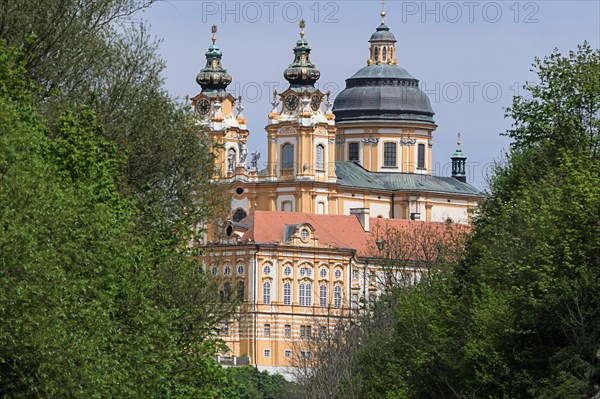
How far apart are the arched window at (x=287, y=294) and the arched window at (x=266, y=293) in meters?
1.22

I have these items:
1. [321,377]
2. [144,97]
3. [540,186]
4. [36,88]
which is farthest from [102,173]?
[321,377]

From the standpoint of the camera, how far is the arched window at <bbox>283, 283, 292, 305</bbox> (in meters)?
193

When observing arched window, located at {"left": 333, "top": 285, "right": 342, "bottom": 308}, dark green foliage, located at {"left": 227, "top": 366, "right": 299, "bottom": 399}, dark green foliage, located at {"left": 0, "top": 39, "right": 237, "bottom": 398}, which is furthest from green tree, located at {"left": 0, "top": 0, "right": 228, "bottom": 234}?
arched window, located at {"left": 333, "top": 285, "right": 342, "bottom": 308}

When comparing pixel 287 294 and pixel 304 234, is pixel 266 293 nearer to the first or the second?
pixel 287 294

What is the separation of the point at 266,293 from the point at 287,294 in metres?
1.73

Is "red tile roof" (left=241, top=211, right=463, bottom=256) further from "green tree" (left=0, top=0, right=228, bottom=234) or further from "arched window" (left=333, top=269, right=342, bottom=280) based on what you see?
"green tree" (left=0, top=0, right=228, bottom=234)

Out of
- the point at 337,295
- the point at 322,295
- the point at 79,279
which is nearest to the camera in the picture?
the point at 79,279

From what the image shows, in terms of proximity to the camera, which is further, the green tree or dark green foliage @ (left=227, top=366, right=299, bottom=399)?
dark green foliage @ (left=227, top=366, right=299, bottom=399)

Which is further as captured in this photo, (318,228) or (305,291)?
(318,228)

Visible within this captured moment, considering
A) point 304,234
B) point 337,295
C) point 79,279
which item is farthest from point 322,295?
point 79,279

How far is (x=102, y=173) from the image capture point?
4866cm

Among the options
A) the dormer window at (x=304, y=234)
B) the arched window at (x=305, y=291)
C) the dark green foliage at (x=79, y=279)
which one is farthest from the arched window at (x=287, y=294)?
the dark green foliage at (x=79, y=279)

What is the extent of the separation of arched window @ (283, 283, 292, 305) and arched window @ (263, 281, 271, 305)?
122 cm

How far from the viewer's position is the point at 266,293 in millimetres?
193750
